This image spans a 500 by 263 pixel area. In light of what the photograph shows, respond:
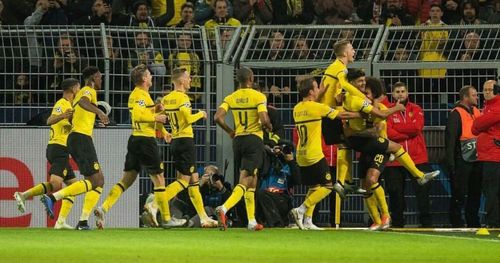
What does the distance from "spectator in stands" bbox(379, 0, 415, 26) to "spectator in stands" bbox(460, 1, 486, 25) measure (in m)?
1.03

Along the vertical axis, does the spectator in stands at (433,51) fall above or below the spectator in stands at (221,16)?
below

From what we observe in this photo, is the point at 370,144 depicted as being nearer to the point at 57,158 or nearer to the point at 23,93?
the point at 57,158

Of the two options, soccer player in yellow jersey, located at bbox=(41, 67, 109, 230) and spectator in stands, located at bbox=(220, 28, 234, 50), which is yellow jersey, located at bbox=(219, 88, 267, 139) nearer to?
soccer player in yellow jersey, located at bbox=(41, 67, 109, 230)

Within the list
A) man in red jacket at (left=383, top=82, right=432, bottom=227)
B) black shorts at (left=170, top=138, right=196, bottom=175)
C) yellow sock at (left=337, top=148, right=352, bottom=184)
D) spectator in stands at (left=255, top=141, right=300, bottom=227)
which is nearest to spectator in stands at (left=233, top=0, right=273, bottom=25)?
spectator in stands at (left=255, top=141, right=300, bottom=227)

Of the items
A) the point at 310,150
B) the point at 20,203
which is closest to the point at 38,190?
the point at 20,203

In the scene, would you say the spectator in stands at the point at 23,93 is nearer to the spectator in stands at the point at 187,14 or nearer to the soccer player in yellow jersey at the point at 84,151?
the soccer player in yellow jersey at the point at 84,151

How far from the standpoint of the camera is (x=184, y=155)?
1944 centimetres

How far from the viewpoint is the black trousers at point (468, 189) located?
20586 millimetres

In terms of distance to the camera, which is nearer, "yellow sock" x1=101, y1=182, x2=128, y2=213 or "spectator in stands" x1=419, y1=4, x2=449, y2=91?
"yellow sock" x1=101, y1=182, x2=128, y2=213

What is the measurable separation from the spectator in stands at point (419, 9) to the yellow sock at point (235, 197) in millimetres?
8106

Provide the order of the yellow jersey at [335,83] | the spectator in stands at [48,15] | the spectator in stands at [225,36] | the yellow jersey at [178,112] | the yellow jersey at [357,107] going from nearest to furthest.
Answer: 1. the yellow jersey at [357,107]
2. the yellow jersey at [335,83]
3. the yellow jersey at [178,112]
4. the spectator in stands at [225,36]
5. the spectator in stands at [48,15]

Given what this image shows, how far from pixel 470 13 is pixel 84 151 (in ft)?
28.2

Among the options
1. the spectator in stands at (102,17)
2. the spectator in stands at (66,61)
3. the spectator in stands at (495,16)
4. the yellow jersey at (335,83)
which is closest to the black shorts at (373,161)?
the yellow jersey at (335,83)

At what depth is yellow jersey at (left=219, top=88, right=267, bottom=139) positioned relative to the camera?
18.6 m
